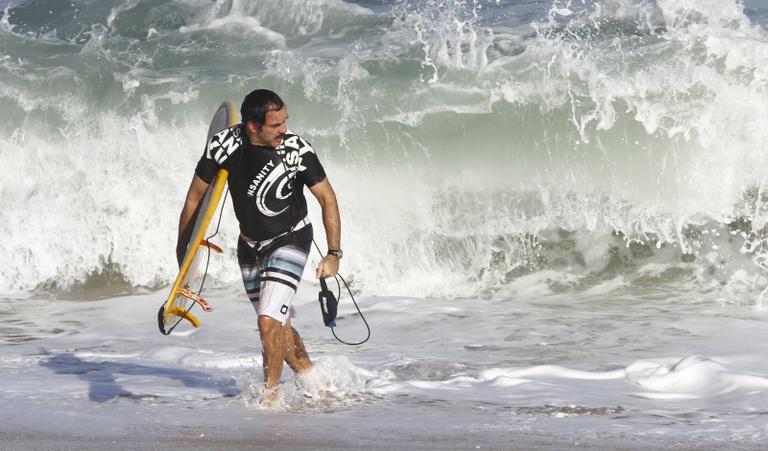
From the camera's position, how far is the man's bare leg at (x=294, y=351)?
5816mm

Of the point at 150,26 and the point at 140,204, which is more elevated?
the point at 150,26

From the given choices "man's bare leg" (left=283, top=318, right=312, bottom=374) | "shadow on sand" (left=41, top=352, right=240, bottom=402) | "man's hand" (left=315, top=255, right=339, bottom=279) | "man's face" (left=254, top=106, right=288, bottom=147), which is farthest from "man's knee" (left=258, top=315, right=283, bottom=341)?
"man's face" (left=254, top=106, right=288, bottom=147)

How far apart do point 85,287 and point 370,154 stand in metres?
3.17

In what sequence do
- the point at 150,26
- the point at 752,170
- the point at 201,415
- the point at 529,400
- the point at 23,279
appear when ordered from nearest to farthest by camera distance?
the point at 201,415 → the point at 529,400 → the point at 752,170 → the point at 23,279 → the point at 150,26

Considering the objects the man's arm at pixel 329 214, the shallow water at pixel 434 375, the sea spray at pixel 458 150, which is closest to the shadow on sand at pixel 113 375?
the shallow water at pixel 434 375

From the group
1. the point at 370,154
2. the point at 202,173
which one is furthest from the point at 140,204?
the point at 202,173

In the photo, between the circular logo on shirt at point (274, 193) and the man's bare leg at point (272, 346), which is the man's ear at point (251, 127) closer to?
the circular logo on shirt at point (274, 193)

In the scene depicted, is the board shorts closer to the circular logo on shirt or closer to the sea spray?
the circular logo on shirt

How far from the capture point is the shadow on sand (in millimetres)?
6152

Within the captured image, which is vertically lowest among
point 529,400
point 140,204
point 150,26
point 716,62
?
point 529,400

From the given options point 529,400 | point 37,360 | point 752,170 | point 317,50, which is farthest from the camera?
point 317,50

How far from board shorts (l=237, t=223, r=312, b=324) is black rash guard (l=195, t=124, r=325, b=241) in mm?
78

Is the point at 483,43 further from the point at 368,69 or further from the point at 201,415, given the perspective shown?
the point at 201,415

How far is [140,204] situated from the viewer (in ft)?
39.8
